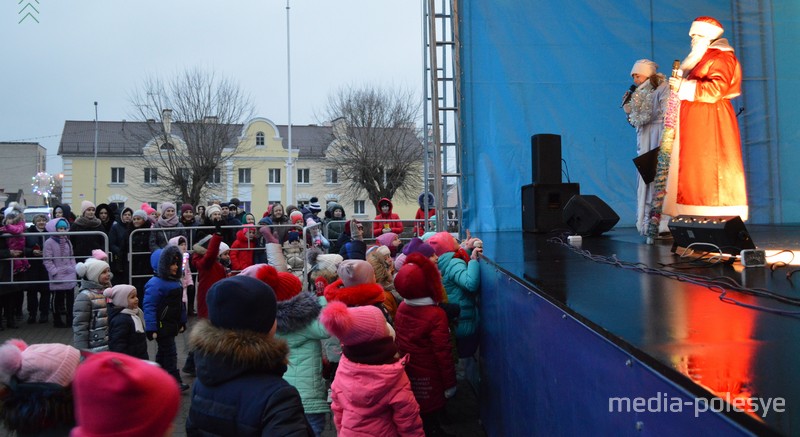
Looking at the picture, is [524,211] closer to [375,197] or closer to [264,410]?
[264,410]

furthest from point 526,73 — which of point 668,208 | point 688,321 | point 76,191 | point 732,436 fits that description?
point 76,191

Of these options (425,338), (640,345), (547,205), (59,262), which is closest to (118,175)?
(59,262)

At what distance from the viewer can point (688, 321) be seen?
2152 millimetres

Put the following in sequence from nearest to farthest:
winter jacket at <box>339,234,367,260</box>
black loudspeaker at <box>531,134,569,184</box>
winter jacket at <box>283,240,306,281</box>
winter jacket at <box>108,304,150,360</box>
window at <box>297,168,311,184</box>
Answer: winter jacket at <box>108,304,150,360</box> < winter jacket at <box>339,234,367,260</box> < black loudspeaker at <box>531,134,569,184</box> < winter jacket at <box>283,240,306,281</box> < window at <box>297,168,311,184</box>

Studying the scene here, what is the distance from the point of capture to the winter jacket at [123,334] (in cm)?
512

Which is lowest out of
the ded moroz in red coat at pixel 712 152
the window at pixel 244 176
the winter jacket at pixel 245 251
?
the winter jacket at pixel 245 251

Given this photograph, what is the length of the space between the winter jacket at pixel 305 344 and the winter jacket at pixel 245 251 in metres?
5.65

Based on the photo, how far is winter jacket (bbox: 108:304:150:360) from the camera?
5.12m

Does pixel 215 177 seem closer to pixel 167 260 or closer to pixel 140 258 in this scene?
pixel 140 258

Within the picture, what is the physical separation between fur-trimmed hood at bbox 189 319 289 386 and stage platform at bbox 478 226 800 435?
42.2 inches

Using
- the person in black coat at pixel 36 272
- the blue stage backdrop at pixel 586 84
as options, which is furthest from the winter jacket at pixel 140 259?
the blue stage backdrop at pixel 586 84

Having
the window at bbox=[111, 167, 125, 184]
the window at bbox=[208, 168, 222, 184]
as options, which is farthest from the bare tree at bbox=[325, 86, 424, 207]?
the window at bbox=[111, 167, 125, 184]

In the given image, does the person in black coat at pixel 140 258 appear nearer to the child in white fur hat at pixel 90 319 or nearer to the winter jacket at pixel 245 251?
the winter jacket at pixel 245 251

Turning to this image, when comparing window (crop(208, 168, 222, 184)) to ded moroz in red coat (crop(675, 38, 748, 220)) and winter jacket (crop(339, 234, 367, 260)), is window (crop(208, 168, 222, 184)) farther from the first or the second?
ded moroz in red coat (crop(675, 38, 748, 220))
